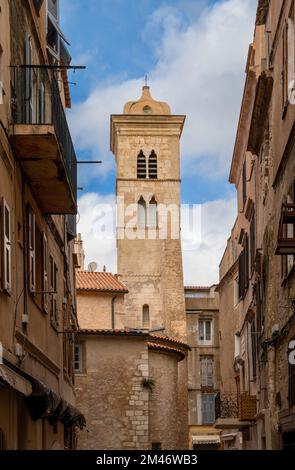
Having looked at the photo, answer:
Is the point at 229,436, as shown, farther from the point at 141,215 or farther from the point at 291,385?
the point at 141,215

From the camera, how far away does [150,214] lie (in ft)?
226

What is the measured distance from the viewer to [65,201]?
19031mm

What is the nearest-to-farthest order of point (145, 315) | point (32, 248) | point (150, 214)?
point (32, 248)
point (145, 315)
point (150, 214)

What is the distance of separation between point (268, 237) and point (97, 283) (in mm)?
24694

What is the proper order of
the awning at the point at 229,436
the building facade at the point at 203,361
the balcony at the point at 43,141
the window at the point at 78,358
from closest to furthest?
the balcony at the point at 43,141
the awning at the point at 229,436
the window at the point at 78,358
the building facade at the point at 203,361

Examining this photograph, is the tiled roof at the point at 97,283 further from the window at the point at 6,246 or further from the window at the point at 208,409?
the window at the point at 6,246

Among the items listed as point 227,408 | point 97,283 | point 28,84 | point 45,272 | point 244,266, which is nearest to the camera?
point 28,84

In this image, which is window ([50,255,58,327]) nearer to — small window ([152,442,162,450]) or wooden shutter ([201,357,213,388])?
small window ([152,442,162,450])

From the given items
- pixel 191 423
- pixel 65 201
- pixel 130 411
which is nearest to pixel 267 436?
pixel 65 201

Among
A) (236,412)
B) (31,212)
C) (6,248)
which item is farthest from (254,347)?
(6,248)

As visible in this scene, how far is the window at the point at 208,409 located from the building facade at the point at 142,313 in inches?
234

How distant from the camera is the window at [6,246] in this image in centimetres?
1358

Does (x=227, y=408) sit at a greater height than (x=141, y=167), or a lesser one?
lesser

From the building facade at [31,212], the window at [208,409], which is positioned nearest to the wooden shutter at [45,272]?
the building facade at [31,212]
